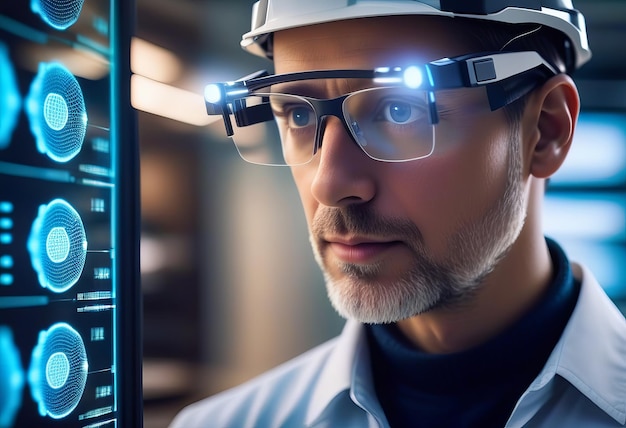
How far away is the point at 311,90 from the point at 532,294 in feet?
1.75

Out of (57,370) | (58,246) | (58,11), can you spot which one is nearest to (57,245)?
(58,246)

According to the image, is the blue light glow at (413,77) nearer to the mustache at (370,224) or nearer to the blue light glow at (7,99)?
the mustache at (370,224)

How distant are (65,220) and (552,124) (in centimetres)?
80

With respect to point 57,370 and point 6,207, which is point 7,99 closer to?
point 6,207

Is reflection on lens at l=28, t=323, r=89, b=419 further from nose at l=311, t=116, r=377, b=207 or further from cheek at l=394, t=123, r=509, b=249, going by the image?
cheek at l=394, t=123, r=509, b=249

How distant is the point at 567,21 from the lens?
1.10 metres

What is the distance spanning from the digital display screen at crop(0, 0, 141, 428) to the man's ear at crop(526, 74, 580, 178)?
0.66 m

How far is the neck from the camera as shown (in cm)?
119

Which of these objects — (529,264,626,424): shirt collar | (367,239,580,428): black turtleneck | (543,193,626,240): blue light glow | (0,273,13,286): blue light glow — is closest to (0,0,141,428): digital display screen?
(0,273,13,286): blue light glow

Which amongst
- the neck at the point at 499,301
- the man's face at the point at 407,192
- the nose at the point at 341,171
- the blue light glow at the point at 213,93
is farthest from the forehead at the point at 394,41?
the neck at the point at 499,301

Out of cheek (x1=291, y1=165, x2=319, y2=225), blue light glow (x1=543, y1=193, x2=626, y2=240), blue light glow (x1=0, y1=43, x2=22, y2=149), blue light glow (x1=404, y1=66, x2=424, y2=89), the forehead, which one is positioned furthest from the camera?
blue light glow (x1=543, y1=193, x2=626, y2=240)

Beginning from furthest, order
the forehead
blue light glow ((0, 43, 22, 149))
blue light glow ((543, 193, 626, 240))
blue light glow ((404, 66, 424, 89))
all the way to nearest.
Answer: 1. blue light glow ((543, 193, 626, 240))
2. the forehead
3. blue light glow ((404, 66, 424, 89))
4. blue light glow ((0, 43, 22, 149))

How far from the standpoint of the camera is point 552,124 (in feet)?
3.82

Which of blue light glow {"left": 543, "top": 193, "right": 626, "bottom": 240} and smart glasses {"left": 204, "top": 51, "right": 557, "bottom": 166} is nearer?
smart glasses {"left": 204, "top": 51, "right": 557, "bottom": 166}
